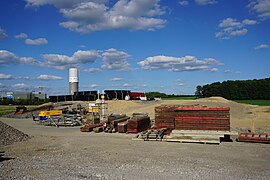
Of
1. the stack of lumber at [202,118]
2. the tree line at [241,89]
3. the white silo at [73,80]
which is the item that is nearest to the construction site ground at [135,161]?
the stack of lumber at [202,118]

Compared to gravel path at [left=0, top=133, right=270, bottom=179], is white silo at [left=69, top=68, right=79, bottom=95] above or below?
above

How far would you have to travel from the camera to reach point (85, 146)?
42.1 ft

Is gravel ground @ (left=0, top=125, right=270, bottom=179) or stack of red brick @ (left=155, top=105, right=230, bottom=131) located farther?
stack of red brick @ (left=155, top=105, right=230, bottom=131)

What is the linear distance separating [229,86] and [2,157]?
78041 mm

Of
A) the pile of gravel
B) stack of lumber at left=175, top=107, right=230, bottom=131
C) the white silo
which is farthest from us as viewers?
the white silo

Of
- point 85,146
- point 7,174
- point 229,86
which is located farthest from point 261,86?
point 7,174

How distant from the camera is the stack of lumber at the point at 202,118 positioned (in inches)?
605

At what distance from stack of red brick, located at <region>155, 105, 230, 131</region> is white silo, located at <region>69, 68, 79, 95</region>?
27010 millimetres

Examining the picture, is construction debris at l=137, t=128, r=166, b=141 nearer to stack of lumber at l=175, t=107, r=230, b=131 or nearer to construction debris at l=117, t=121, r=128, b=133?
stack of lumber at l=175, t=107, r=230, b=131

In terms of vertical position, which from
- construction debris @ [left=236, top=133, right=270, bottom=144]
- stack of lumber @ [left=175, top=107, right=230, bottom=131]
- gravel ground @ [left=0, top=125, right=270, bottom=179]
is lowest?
gravel ground @ [left=0, top=125, right=270, bottom=179]

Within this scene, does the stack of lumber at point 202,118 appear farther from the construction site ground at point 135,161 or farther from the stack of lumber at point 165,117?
the construction site ground at point 135,161

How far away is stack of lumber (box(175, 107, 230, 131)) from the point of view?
15.4 meters

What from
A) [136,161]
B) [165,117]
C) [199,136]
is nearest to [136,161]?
[136,161]

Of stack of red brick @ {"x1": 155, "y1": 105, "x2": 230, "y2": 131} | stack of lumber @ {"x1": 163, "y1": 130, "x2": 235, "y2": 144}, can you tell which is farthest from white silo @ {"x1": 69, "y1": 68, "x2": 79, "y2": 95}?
stack of lumber @ {"x1": 163, "y1": 130, "x2": 235, "y2": 144}
